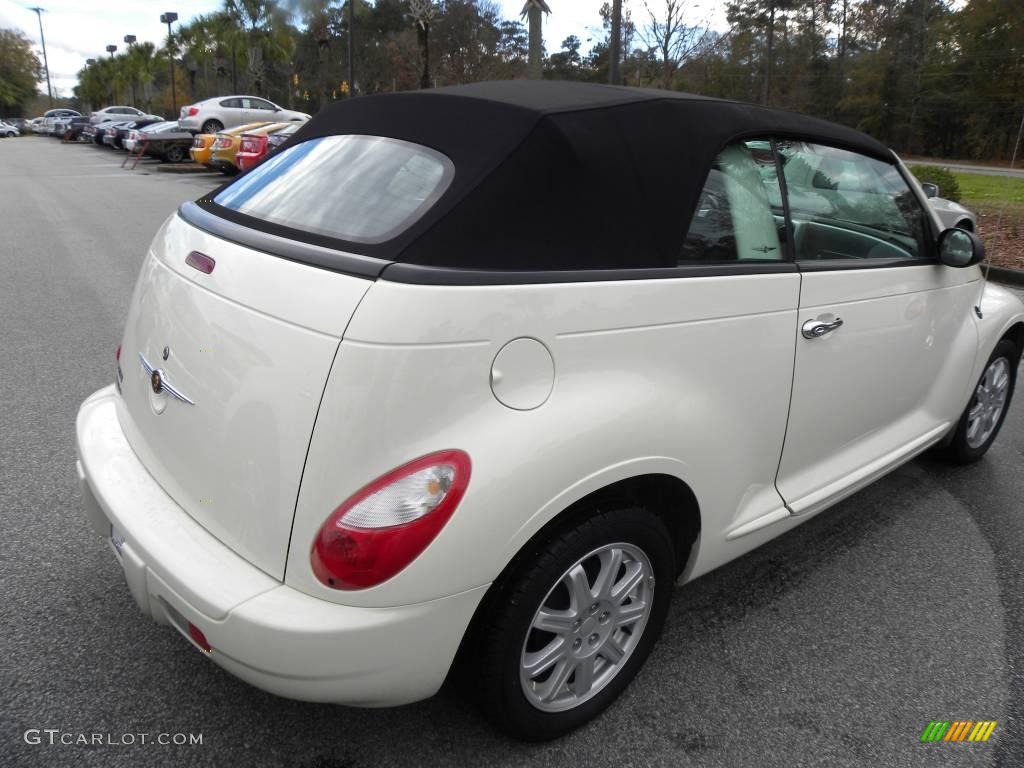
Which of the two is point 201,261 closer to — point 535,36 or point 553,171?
point 553,171

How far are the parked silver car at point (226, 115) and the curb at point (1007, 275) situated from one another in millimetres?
20948

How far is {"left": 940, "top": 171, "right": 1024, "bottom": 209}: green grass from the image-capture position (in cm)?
1524

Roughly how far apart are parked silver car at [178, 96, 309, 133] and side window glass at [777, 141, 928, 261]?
2399 cm

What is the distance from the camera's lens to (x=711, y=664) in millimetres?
2441

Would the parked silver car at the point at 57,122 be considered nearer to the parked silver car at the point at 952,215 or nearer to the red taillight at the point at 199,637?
the parked silver car at the point at 952,215

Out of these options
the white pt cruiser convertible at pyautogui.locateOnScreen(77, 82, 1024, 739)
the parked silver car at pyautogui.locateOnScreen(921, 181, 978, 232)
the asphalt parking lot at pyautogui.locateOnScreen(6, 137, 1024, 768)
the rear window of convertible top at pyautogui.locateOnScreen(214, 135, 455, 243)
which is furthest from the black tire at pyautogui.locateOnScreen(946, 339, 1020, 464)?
the parked silver car at pyautogui.locateOnScreen(921, 181, 978, 232)

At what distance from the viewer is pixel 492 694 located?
6.31 ft

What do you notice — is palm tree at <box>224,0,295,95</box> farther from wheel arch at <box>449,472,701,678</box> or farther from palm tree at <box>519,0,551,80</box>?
wheel arch at <box>449,472,701,678</box>

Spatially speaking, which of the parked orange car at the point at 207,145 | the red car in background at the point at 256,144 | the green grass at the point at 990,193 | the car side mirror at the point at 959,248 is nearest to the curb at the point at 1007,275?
the green grass at the point at 990,193

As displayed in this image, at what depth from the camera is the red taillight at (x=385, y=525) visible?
1637mm

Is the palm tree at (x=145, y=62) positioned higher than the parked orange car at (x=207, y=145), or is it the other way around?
the palm tree at (x=145, y=62)

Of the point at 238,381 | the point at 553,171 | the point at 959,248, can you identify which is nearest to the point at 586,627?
the point at 238,381

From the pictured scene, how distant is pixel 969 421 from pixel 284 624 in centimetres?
349

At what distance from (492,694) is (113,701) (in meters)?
1.11
